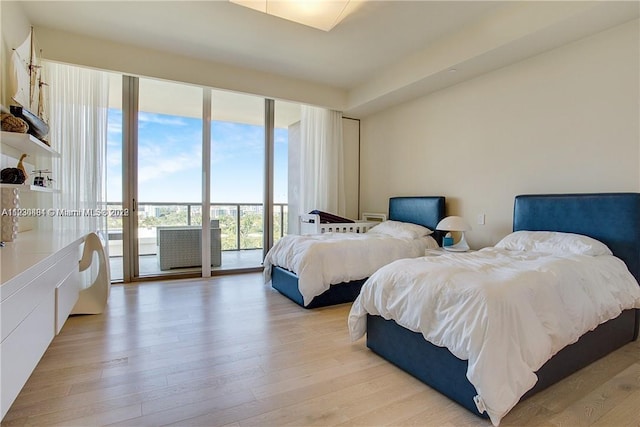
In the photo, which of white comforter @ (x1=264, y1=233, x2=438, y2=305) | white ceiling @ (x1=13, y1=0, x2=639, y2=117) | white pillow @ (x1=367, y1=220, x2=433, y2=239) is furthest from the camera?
white pillow @ (x1=367, y1=220, x2=433, y2=239)

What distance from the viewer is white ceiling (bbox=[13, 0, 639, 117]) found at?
9.57 feet

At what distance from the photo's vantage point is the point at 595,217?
105 inches

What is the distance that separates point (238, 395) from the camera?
184 centimetres

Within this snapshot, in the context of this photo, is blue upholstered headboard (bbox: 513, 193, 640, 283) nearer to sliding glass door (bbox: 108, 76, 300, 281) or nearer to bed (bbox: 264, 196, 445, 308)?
bed (bbox: 264, 196, 445, 308)

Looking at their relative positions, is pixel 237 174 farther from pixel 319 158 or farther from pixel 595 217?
pixel 595 217

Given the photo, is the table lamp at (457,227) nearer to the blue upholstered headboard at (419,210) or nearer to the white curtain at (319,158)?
the blue upholstered headboard at (419,210)

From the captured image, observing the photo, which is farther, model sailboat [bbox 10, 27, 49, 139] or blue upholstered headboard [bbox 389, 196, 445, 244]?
blue upholstered headboard [bbox 389, 196, 445, 244]

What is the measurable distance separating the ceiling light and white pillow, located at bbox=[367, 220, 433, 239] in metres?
2.50

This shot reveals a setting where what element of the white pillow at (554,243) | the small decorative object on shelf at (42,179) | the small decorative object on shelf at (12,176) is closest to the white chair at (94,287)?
the small decorative object on shelf at (42,179)

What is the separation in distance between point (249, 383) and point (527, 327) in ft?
5.21

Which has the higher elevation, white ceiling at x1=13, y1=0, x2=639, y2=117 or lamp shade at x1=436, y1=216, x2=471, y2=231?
white ceiling at x1=13, y1=0, x2=639, y2=117

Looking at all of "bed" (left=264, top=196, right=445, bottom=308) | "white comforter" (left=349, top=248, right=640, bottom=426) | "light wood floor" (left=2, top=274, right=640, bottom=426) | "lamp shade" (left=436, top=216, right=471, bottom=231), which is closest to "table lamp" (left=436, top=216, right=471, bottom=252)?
"lamp shade" (left=436, top=216, right=471, bottom=231)

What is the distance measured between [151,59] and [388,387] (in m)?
4.34

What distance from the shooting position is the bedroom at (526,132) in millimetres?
2680
